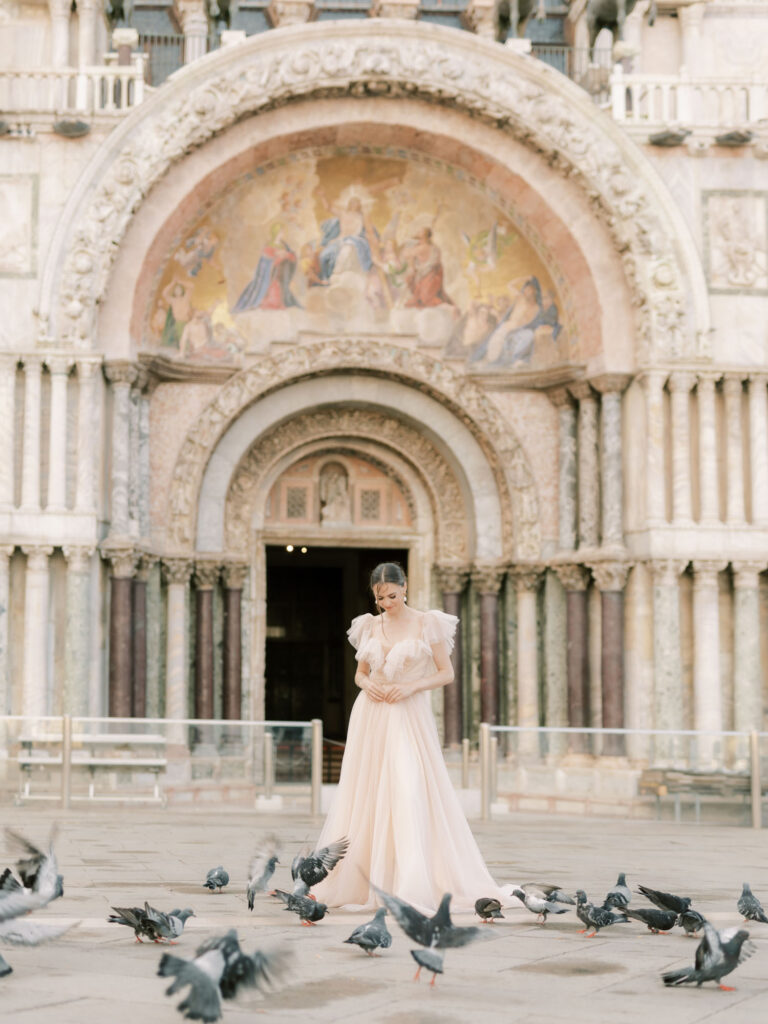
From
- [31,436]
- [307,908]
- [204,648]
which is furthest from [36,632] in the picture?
[307,908]

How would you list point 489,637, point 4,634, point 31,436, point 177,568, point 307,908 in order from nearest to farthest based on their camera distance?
point 307,908 → point 4,634 → point 31,436 → point 177,568 → point 489,637

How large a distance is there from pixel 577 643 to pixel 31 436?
320 inches

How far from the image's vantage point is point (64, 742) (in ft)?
55.0

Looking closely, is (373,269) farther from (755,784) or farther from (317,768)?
(755,784)

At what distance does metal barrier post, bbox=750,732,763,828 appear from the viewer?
16438 mm

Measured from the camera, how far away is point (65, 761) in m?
16.8

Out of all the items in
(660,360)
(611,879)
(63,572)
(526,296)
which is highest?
(526,296)

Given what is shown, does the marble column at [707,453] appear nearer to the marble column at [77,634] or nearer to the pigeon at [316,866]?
the marble column at [77,634]

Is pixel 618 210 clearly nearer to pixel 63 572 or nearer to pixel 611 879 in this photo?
pixel 63 572

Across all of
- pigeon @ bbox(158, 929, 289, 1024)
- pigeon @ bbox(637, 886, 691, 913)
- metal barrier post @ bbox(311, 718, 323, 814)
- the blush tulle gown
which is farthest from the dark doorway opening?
pigeon @ bbox(158, 929, 289, 1024)

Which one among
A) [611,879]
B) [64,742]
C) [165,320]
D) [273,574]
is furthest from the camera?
[273,574]

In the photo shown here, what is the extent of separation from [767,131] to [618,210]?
7.81ft

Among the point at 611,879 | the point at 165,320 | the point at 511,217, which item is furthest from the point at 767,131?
the point at 611,879

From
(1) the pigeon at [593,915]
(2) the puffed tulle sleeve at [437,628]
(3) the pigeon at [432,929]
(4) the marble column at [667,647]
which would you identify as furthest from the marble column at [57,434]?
(3) the pigeon at [432,929]
